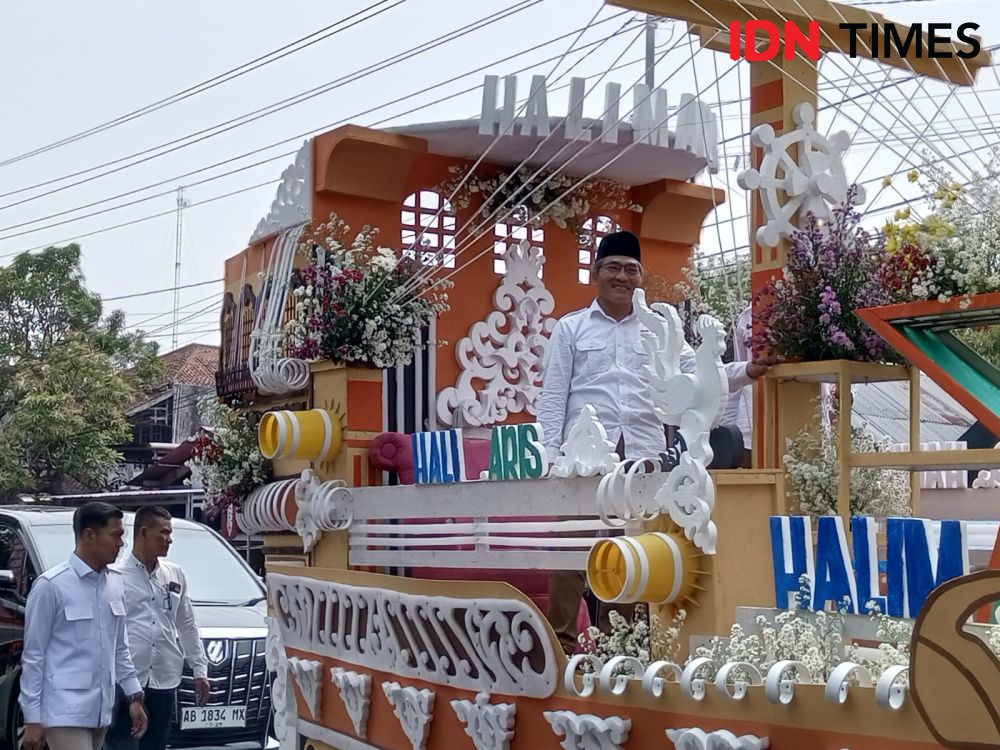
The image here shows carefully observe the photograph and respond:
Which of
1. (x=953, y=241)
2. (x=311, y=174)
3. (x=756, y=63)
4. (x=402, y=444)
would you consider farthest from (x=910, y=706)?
(x=311, y=174)

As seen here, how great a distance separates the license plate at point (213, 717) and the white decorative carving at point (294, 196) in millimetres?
3001

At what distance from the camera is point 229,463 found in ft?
25.3

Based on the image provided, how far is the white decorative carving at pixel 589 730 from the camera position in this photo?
437 cm

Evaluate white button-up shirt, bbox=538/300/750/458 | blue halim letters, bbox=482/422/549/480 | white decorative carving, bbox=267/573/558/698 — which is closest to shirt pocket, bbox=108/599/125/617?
white decorative carving, bbox=267/573/558/698

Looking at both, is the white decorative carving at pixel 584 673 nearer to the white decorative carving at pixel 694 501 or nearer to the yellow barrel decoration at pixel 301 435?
the white decorative carving at pixel 694 501

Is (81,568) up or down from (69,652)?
up

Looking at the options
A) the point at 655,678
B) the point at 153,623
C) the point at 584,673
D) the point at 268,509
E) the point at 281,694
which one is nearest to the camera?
the point at 655,678

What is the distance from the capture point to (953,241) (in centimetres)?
444

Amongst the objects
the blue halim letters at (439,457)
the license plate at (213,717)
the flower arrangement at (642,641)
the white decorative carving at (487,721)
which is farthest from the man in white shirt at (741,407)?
the license plate at (213,717)

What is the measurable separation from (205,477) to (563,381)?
9.16ft

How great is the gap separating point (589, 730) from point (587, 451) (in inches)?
38.9

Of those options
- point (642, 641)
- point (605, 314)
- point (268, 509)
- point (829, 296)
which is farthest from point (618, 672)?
point (268, 509)

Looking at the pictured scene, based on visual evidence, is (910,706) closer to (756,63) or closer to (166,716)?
(756,63)

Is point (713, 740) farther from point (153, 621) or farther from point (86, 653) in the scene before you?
point (153, 621)
